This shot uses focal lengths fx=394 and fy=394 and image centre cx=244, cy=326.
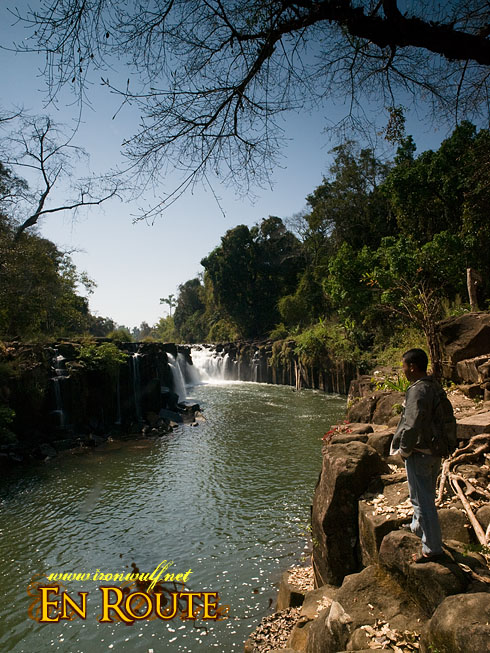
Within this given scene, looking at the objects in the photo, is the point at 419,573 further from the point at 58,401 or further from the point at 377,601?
the point at 58,401

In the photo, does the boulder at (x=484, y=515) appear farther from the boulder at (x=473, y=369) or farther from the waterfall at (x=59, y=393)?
the waterfall at (x=59, y=393)

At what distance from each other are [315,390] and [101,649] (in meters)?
20.3

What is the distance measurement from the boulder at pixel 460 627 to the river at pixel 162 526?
9.17 feet

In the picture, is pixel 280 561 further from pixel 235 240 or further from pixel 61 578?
pixel 235 240

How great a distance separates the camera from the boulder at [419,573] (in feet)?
8.23

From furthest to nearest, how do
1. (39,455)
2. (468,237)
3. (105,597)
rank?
(468,237)
(39,455)
(105,597)

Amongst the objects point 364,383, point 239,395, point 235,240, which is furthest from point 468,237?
point 235,240

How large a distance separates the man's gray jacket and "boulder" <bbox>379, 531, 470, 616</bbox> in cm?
65

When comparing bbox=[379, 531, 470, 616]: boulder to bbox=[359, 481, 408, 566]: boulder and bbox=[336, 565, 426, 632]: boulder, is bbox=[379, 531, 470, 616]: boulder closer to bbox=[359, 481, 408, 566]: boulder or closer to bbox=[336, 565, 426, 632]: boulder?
bbox=[336, 565, 426, 632]: boulder

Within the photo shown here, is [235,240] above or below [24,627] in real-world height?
above

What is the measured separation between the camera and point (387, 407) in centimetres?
769

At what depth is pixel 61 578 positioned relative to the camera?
5.54 metres

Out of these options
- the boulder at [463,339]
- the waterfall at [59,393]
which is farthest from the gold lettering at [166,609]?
the waterfall at [59,393]

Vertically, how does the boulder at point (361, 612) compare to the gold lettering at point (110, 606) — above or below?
above
